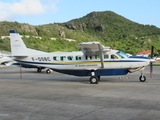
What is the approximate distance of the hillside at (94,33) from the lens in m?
75.2

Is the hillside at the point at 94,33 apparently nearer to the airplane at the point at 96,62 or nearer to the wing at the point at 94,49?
the airplane at the point at 96,62

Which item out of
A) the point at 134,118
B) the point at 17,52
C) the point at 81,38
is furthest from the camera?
the point at 81,38

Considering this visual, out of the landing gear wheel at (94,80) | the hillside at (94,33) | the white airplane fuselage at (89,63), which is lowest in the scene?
the landing gear wheel at (94,80)

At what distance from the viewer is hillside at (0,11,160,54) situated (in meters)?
75.2

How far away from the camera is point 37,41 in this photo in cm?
7519

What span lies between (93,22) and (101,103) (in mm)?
118730

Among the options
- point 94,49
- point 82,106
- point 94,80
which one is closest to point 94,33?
point 94,49

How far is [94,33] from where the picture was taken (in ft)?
379

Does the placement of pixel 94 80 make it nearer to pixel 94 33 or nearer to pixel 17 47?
pixel 17 47

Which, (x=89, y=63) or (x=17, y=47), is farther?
(x=17, y=47)

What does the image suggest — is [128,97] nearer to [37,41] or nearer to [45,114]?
[45,114]

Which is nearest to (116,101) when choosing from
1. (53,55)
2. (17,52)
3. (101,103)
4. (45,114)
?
(101,103)

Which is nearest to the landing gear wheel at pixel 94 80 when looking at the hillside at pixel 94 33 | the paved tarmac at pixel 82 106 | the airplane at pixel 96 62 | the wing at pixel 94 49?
the airplane at pixel 96 62

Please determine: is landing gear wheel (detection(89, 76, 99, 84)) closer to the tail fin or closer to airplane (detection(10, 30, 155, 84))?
airplane (detection(10, 30, 155, 84))
